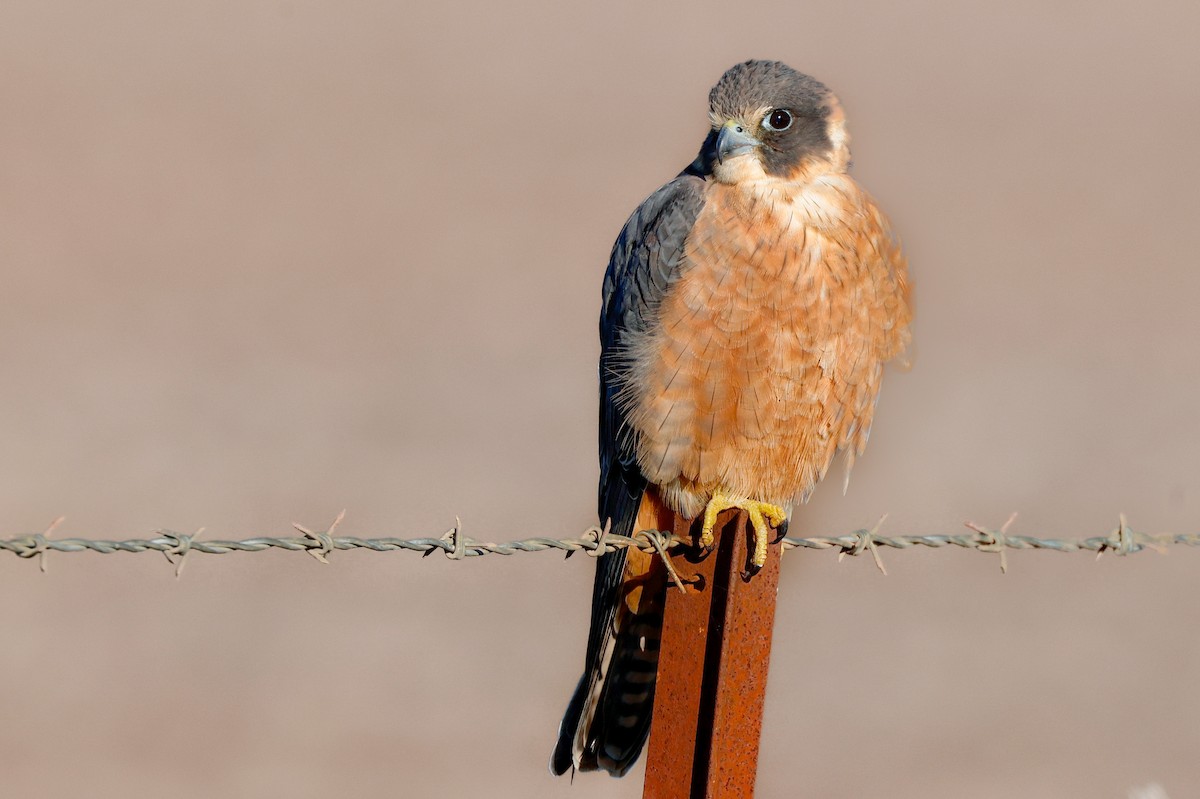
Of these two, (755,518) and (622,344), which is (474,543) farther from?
(622,344)

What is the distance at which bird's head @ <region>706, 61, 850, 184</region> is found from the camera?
4656 millimetres

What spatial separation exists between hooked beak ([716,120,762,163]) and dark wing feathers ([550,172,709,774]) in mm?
109

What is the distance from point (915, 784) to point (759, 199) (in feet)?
14.2

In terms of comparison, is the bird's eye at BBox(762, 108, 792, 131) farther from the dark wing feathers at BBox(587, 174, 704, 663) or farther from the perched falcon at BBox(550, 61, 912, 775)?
the dark wing feathers at BBox(587, 174, 704, 663)

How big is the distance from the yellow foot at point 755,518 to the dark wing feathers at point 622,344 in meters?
0.31

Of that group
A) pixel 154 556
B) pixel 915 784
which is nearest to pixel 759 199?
pixel 915 784

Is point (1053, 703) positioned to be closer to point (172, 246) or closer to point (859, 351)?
point (859, 351)

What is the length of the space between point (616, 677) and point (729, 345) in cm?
101

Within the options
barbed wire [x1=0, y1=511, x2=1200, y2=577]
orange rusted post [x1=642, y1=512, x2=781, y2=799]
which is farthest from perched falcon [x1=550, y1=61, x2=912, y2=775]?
orange rusted post [x1=642, y1=512, x2=781, y2=799]

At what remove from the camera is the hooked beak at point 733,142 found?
4.66 m

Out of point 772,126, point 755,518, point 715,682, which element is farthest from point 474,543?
point 772,126

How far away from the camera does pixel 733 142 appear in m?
4.68

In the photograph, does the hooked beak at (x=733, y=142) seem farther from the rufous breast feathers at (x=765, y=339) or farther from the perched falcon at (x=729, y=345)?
the rufous breast feathers at (x=765, y=339)

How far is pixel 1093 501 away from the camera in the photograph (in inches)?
421
